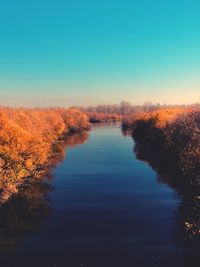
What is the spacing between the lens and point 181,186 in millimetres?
36938

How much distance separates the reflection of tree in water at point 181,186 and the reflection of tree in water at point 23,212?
10870 mm

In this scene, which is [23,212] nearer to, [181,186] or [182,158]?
[181,186]

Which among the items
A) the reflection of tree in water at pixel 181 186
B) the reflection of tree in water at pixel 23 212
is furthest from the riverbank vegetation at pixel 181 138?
the reflection of tree in water at pixel 23 212

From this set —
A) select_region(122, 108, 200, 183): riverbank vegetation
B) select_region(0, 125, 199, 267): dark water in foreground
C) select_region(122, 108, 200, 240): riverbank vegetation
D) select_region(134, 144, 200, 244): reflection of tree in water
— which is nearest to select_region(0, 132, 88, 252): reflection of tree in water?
select_region(0, 125, 199, 267): dark water in foreground

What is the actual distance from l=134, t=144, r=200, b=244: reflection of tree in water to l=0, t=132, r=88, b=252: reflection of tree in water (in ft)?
35.7

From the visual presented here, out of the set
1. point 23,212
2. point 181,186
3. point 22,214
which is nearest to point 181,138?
point 181,186

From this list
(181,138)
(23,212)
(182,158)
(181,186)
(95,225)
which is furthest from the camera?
(181,138)

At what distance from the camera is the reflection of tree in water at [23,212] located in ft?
77.3

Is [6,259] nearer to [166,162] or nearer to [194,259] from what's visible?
[194,259]

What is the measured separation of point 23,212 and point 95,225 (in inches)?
259

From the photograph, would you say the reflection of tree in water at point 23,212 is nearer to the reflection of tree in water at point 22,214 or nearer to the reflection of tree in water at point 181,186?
the reflection of tree in water at point 22,214

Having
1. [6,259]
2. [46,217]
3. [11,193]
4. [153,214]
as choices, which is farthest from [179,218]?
[11,193]

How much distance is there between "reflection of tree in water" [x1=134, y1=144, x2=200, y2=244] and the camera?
23680 millimetres

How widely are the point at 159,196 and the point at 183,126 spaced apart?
55.2 ft
